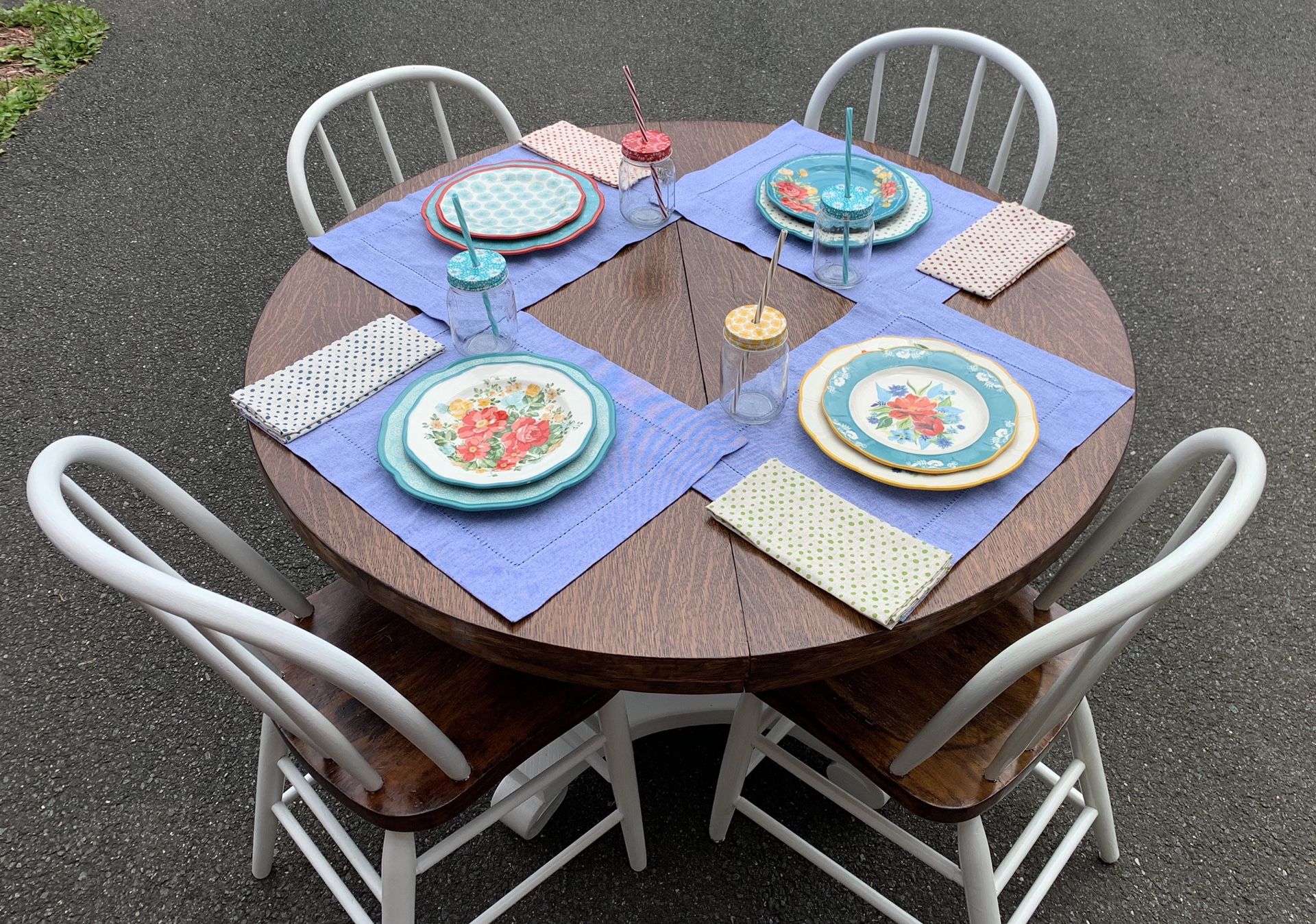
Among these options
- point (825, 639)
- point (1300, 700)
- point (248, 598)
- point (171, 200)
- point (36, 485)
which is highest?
point (36, 485)

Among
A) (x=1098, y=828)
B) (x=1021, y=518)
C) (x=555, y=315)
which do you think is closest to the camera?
(x=1021, y=518)

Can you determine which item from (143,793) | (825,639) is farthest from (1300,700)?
(143,793)

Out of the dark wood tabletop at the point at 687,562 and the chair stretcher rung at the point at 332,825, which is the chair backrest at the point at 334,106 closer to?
the dark wood tabletop at the point at 687,562

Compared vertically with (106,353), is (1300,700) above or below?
below

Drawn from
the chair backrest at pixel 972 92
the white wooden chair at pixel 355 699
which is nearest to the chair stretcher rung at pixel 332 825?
the white wooden chair at pixel 355 699

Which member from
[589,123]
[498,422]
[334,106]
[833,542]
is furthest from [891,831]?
[589,123]

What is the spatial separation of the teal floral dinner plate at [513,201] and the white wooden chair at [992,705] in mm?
752

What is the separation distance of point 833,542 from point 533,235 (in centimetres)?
68

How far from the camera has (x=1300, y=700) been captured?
1.69m

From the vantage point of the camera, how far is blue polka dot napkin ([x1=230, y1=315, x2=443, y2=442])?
3.57 ft

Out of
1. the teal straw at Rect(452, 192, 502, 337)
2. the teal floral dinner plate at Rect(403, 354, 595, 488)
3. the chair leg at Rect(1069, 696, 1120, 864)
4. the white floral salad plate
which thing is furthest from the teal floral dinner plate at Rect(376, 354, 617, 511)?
the chair leg at Rect(1069, 696, 1120, 864)

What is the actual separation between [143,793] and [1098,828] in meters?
1.60

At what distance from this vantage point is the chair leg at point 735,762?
1.25m

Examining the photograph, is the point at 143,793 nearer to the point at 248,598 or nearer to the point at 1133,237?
the point at 248,598
